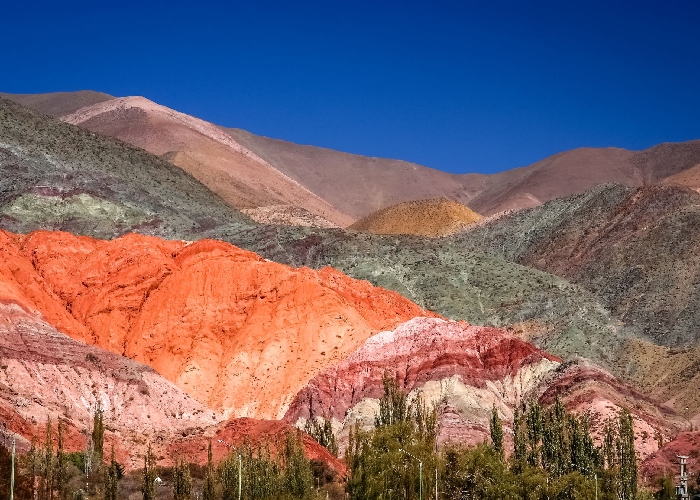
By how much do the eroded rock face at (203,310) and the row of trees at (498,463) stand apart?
1311 cm

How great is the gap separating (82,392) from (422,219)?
364ft

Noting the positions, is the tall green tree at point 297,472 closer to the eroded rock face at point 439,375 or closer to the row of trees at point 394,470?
the row of trees at point 394,470

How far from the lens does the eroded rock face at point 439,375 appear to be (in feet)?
233


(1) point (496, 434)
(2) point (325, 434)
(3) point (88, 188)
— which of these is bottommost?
(1) point (496, 434)

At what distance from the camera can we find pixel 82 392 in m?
66.1

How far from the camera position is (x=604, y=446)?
6294cm

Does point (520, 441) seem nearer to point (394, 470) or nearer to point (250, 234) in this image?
point (394, 470)

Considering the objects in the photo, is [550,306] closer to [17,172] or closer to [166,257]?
[166,257]

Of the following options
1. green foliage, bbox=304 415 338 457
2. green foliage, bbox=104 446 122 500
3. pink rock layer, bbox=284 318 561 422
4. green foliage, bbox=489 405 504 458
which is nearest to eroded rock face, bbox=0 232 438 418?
pink rock layer, bbox=284 318 561 422

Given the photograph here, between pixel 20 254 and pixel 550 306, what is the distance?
4605cm

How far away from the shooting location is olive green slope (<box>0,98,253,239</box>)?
411ft

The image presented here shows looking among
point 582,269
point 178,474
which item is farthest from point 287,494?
point 582,269

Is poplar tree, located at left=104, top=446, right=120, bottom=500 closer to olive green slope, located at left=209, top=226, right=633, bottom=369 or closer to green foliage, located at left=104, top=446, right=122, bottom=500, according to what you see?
green foliage, located at left=104, top=446, right=122, bottom=500

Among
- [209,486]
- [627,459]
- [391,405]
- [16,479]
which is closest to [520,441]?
[627,459]
